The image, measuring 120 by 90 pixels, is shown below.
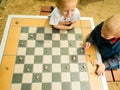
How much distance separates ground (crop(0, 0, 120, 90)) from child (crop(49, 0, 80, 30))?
0.73 m

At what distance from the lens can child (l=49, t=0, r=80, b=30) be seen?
120cm

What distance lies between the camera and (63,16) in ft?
4.47

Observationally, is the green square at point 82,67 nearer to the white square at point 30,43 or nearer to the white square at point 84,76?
the white square at point 84,76

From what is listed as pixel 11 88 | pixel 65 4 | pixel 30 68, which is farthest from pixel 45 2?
pixel 11 88

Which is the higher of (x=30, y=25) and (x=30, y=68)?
(x=30, y=25)

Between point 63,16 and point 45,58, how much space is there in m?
0.38

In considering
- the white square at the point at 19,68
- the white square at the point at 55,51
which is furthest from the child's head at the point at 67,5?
the white square at the point at 19,68

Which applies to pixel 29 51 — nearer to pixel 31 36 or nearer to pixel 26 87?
pixel 31 36

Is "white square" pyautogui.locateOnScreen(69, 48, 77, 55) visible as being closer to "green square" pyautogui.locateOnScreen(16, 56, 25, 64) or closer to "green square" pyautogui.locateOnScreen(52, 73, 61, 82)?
"green square" pyautogui.locateOnScreen(52, 73, 61, 82)

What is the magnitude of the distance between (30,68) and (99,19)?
50.5 inches

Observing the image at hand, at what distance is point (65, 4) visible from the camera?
1.16 meters

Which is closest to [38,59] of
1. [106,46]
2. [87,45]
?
[87,45]

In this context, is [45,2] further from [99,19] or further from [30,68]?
[30,68]

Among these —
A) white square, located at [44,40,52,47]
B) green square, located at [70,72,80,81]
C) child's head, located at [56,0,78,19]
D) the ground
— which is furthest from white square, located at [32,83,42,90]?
the ground
